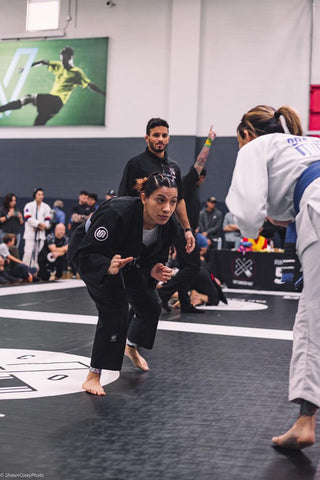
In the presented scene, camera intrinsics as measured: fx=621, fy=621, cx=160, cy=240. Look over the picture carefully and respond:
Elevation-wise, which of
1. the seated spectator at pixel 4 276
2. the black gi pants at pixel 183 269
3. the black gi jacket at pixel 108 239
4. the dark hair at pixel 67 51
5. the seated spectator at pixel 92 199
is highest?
the dark hair at pixel 67 51

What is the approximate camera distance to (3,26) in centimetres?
1181

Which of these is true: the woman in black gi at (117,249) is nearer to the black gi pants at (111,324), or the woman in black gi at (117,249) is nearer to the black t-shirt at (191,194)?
the black gi pants at (111,324)

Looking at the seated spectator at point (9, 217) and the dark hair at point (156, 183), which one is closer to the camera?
the dark hair at point (156, 183)

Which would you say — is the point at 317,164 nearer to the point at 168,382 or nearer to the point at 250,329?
the point at 168,382

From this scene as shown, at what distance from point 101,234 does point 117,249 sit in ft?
0.39

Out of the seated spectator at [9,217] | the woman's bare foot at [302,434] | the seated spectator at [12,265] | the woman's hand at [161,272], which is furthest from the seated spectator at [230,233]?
the woman's bare foot at [302,434]

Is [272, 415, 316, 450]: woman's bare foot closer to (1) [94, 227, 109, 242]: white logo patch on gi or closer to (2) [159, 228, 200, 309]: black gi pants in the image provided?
(1) [94, 227, 109, 242]: white logo patch on gi

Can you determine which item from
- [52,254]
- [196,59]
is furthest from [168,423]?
[196,59]

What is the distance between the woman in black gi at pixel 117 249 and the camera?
238 centimetres

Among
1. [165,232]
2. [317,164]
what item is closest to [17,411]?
[165,232]

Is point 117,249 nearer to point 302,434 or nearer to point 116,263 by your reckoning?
point 116,263

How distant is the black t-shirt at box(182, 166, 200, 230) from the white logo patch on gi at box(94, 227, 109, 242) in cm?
226

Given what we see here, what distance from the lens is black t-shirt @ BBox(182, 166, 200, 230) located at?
15.0 feet

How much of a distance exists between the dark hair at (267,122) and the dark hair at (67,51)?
387 inches
